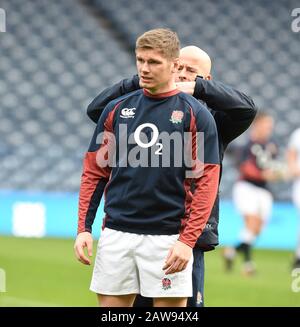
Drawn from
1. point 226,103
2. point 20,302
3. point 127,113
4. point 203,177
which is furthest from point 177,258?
point 20,302

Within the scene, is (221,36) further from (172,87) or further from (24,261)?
(172,87)

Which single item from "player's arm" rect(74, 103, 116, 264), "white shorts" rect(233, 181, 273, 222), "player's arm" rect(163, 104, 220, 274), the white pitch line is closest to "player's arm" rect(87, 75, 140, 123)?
"player's arm" rect(74, 103, 116, 264)

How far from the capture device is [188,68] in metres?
4.70

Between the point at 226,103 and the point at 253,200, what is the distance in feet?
A: 20.2

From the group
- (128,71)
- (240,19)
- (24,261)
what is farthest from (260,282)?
(240,19)

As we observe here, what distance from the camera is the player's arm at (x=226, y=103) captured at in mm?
4465

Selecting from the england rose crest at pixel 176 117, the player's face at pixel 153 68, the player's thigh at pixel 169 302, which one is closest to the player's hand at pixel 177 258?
the player's thigh at pixel 169 302

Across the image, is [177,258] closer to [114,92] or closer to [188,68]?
[114,92]

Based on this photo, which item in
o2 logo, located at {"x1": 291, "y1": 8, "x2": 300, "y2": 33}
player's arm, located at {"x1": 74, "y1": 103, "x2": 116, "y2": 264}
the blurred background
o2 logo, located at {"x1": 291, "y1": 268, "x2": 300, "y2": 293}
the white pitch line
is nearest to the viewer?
player's arm, located at {"x1": 74, "y1": 103, "x2": 116, "y2": 264}

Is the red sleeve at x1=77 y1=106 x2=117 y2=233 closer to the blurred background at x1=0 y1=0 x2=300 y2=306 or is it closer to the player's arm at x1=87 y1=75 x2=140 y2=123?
the player's arm at x1=87 y1=75 x2=140 y2=123

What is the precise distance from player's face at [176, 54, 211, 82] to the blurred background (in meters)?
5.91

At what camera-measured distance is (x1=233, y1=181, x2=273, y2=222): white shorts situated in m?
10.5

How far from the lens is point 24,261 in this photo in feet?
32.2

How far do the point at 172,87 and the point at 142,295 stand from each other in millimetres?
980
